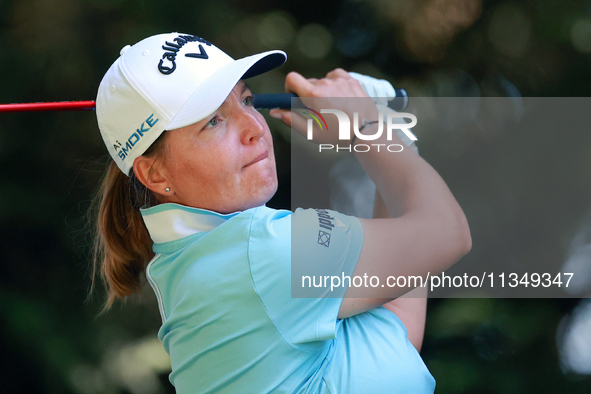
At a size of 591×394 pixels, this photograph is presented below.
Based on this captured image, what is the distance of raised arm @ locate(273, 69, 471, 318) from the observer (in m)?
0.71

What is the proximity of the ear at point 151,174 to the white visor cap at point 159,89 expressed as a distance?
0.02m

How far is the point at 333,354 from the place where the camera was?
0.75 m

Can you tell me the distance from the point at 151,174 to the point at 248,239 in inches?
9.3

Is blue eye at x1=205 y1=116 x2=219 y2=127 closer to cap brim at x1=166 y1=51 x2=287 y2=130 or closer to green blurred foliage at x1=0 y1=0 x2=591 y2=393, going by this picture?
cap brim at x1=166 y1=51 x2=287 y2=130

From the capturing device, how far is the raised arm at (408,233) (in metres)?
0.71

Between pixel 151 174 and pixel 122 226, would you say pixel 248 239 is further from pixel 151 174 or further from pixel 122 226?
pixel 122 226

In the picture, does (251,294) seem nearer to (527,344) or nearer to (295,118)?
(295,118)

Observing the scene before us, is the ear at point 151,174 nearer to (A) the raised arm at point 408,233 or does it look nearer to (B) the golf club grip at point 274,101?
(B) the golf club grip at point 274,101

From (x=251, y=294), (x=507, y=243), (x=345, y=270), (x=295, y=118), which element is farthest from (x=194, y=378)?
(x=507, y=243)

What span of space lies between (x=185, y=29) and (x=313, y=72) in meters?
0.34

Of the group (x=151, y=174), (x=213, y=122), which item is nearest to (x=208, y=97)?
(x=213, y=122)

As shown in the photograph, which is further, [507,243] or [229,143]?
[507,243]

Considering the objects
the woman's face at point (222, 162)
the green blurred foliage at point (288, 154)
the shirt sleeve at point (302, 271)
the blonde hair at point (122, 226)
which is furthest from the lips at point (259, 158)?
the green blurred foliage at point (288, 154)

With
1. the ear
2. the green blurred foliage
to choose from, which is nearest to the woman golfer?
the ear
